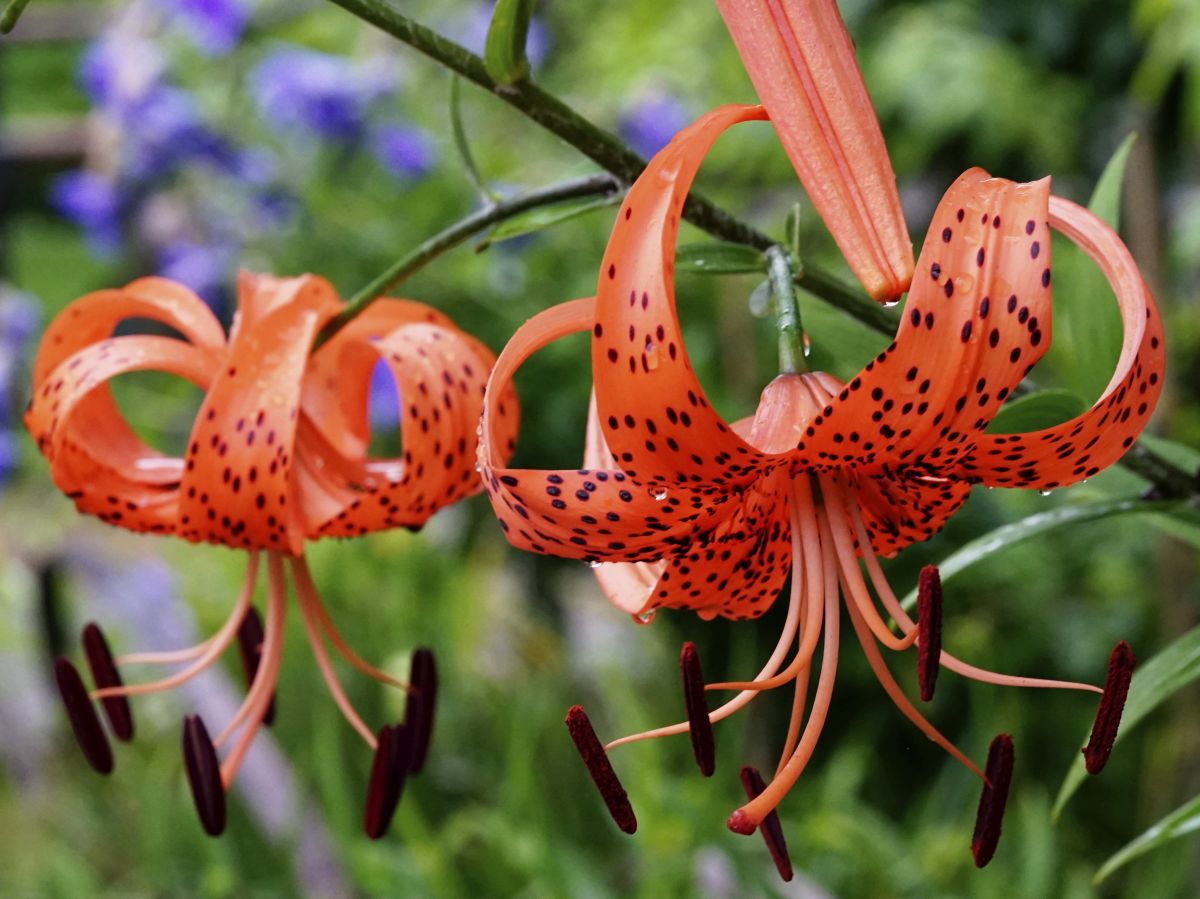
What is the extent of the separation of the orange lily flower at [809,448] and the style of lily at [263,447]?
13 cm

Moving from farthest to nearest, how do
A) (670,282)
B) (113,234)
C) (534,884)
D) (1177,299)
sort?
(1177,299) → (113,234) → (534,884) → (670,282)

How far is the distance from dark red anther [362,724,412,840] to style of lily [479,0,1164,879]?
7.1 inches

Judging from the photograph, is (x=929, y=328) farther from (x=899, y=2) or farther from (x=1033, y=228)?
(x=899, y=2)

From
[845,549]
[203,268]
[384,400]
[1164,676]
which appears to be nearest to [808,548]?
[845,549]

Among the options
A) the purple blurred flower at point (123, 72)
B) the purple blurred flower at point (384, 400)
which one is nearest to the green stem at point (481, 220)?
the purple blurred flower at point (384, 400)

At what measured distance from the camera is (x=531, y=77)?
0.60 metres

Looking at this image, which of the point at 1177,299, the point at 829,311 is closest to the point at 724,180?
the point at 1177,299

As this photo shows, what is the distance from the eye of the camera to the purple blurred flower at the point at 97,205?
2.14 meters

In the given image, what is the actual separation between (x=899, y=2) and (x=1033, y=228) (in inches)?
78.1

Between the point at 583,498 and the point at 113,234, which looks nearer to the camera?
the point at 583,498

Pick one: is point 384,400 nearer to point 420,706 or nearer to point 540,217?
point 420,706

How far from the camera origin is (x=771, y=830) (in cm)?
63

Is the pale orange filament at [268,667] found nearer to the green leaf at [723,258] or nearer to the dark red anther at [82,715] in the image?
the dark red anther at [82,715]

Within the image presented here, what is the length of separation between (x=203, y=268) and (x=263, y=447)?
152cm
